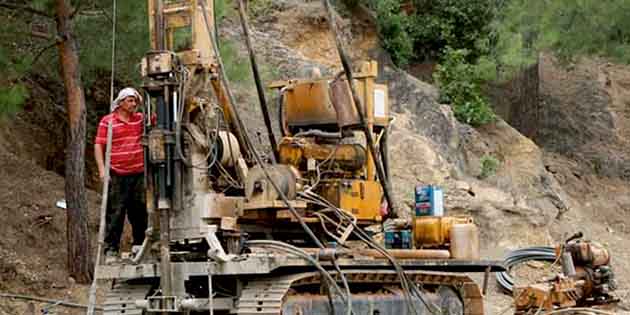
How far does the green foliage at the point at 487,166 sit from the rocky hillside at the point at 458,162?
0.33 feet

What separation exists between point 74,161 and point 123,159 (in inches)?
136

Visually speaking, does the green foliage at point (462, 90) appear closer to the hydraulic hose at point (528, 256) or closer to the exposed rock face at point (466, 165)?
the exposed rock face at point (466, 165)

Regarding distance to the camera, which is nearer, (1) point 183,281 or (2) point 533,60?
(1) point 183,281

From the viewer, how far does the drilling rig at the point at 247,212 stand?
9.73 meters

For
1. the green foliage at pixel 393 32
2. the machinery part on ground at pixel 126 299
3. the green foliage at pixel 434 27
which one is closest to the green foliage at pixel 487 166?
the green foliage at pixel 434 27

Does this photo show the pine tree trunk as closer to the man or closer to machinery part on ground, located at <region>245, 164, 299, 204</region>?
the man

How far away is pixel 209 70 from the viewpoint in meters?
10.4

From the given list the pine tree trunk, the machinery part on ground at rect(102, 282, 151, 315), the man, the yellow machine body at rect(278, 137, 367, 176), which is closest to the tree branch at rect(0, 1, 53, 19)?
the pine tree trunk

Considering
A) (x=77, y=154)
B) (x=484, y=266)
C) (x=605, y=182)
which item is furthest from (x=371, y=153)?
(x=605, y=182)

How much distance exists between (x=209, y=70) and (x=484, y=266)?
3.41m

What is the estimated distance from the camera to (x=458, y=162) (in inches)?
802

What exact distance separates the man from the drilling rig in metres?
0.50

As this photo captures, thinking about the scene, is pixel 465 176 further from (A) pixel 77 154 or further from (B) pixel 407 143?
(A) pixel 77 154

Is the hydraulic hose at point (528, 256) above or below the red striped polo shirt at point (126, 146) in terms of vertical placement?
below
